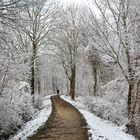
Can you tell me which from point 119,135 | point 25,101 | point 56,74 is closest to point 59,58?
point 25,101

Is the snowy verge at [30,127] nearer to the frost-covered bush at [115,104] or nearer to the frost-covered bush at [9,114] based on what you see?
the frost-covered bush at [9,114]

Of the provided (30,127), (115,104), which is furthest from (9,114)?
(115,104)

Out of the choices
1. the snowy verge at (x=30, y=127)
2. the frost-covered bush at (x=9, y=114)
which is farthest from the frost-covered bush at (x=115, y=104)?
the frost-covered bush at (x=9, y=114)

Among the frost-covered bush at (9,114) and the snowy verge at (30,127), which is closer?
the snowy verge at (30,127)

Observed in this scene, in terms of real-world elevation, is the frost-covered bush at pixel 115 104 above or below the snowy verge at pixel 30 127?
above

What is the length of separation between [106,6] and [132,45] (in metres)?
2.77

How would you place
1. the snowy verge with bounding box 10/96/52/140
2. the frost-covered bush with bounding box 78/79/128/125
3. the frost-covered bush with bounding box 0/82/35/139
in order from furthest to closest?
the frost-covered bush with bounding box 78/79/128/125 → the frost-covered bush with bounding box 0/82/35/139 → the snowy verge with bounding box 10/96/52/140

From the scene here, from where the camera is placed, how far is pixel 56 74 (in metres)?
87.2

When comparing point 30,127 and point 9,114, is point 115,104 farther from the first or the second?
point 9,114

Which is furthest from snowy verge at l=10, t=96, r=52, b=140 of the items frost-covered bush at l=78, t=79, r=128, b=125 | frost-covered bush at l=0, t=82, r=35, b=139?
frost-covered bush at l=78, t=79, r=128, b=125

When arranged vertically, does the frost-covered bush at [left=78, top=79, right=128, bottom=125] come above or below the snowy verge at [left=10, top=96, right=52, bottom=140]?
above

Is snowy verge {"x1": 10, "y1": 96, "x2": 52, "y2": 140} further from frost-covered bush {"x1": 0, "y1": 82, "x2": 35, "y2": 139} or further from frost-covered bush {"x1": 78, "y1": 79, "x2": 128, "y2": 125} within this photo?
frost-covered bush {"x1": 78, "y1": 79, "x2": 128, "y2": 125}

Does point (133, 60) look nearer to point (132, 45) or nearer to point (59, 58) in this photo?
point (132, 45)

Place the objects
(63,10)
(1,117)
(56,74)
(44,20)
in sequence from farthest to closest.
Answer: (56,74), (63,10), (44,20), (1,117)
